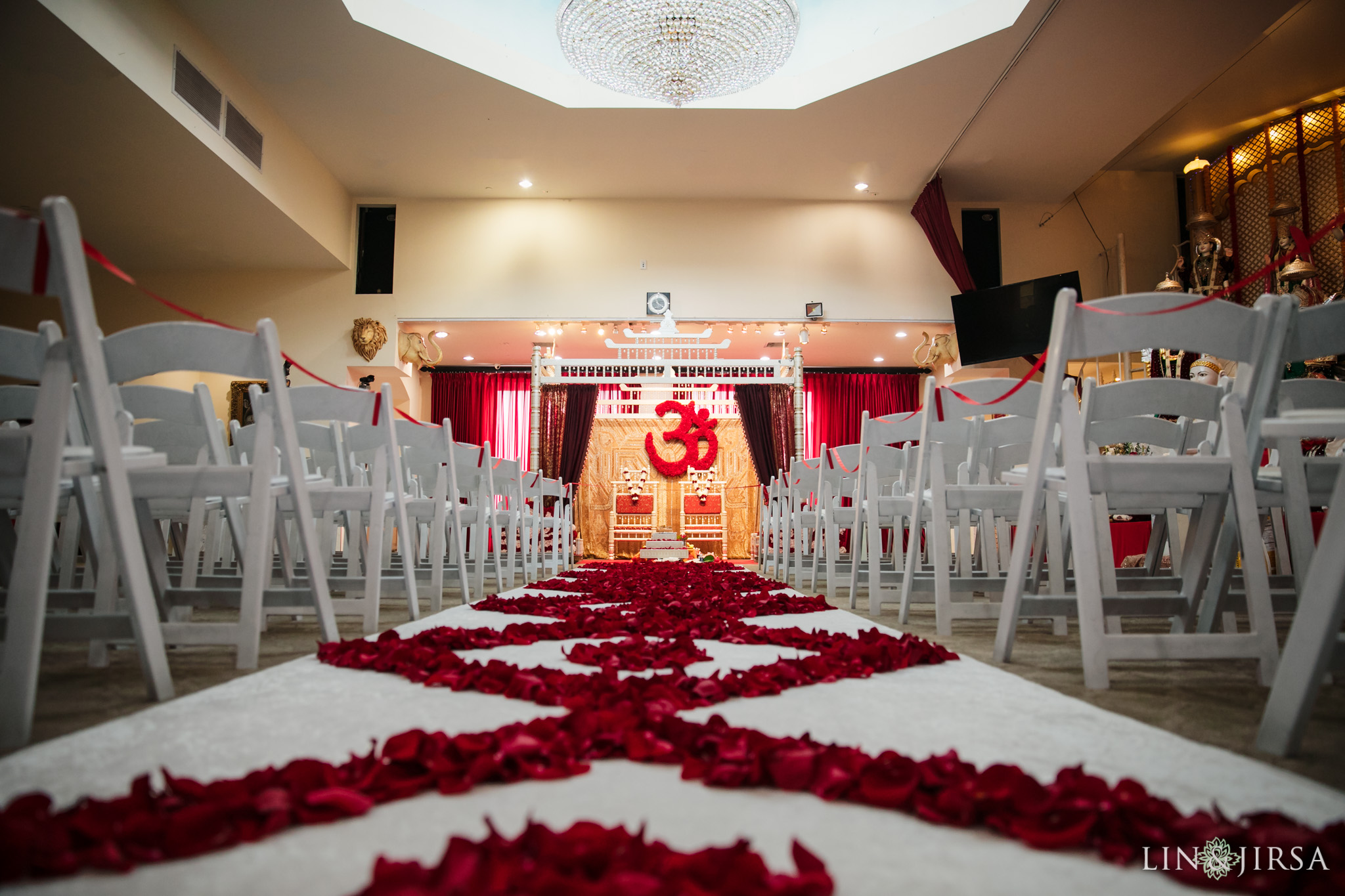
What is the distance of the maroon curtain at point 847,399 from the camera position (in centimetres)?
1179

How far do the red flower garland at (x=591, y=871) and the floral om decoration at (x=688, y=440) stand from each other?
32.9 feet

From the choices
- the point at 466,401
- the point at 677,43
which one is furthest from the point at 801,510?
the point at 466,401

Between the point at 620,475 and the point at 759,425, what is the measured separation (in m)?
2.25

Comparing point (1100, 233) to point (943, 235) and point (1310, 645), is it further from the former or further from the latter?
point (1310, 645)

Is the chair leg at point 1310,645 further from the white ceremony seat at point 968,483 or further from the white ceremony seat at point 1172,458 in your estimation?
the white ceremony seat at point 968,483

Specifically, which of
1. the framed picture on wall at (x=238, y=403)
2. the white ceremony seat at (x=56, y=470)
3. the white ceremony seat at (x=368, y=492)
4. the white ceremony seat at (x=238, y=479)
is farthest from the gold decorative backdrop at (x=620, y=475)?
the white ceremony seat at (x=56, y=470)

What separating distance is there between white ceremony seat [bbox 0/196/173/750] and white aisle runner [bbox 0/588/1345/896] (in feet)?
0.45

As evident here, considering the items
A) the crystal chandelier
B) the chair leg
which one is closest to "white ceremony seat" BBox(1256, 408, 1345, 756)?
the chair leg

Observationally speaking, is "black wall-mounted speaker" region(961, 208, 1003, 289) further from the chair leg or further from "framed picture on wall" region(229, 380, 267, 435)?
the chair leg

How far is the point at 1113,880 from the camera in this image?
70 centimetres

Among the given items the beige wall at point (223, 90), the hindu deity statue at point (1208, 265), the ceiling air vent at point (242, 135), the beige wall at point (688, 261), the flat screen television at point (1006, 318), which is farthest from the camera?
the beige wall at point (688, 261)

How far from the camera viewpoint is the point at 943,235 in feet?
29.0

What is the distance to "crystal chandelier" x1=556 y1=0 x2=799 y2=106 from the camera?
17.1ft

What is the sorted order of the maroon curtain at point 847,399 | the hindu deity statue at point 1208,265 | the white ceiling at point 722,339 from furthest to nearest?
the maroon curtain at point 847,399 → the white ceiling at point 722,339 → the hindu deity statue at point 1208,265
